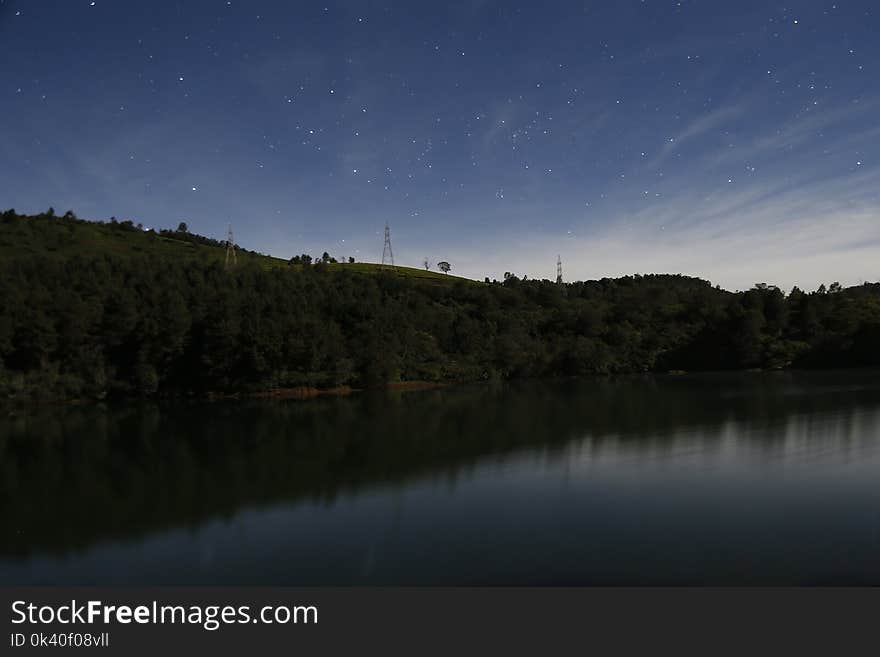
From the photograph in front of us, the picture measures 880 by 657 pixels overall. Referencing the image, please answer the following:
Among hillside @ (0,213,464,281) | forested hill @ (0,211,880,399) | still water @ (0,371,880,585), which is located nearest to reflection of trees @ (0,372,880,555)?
still water @ (0,371,880,585)

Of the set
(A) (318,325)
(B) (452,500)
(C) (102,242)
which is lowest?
(B) (452,500)

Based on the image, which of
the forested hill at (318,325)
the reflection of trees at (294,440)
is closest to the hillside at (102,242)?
the forested hill at (318,325)

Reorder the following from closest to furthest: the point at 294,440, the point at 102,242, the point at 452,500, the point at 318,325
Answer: the point at 452,500
the point at 294,440
the point at 318,325
the point at 102,242

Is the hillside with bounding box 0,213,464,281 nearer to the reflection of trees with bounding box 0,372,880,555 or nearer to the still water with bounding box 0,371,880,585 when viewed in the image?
the reflection of trees with bounding box 0,372,880,555

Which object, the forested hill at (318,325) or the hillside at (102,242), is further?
the hillside at (102,242)

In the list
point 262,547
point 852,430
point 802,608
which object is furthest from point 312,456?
point 852,430

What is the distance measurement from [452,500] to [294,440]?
12.1m

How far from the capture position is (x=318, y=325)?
48344 mm

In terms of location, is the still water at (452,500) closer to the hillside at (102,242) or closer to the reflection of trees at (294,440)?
the reflection of trees at (294,440)

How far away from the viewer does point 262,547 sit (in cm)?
1268

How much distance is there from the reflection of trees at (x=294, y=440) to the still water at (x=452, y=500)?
0.45 feet

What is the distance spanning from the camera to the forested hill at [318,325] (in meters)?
42.8

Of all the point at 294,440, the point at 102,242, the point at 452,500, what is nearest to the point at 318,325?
the point at 294,440

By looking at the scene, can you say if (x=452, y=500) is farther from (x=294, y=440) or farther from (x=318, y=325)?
(x=318, y=325)
